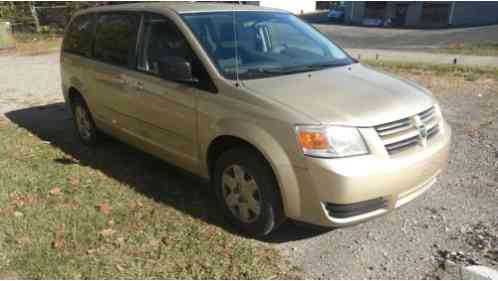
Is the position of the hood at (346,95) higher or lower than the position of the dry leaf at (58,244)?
higher

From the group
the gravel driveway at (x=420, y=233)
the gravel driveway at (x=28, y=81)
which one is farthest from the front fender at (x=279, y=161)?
the gravel driveway at (x=28, y=81)

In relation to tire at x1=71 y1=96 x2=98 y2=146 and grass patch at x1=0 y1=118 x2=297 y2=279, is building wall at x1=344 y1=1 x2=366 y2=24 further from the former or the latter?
grass patch at x1=0 y1=118 x2=297 y2=279

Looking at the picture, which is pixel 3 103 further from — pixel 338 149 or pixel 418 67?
pixel 418 67

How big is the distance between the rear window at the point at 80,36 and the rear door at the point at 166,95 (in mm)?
1331

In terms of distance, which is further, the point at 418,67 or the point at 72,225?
the point at 418,67

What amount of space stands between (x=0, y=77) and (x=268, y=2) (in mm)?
33747

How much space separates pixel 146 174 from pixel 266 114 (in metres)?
2.10

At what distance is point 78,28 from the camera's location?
17.9ft

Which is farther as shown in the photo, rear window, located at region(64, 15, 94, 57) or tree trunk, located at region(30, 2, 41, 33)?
tree trunk, located at region(30, 2, 41, 33)

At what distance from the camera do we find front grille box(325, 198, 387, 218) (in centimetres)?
282

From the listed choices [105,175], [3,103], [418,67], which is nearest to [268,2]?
[418,67]

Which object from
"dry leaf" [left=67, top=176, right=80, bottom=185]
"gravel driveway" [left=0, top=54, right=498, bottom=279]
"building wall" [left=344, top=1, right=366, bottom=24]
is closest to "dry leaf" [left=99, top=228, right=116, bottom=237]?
"dry leaf" [left=67, top=176, right=80, bottom=185]

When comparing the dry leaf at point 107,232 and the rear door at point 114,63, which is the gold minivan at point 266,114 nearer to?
the rear door at point 114,63

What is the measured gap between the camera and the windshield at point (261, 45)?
348 centimetres
